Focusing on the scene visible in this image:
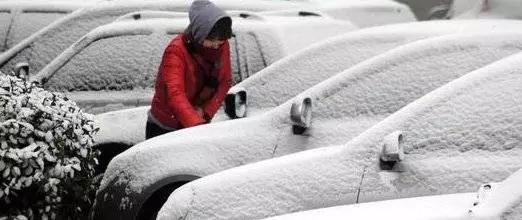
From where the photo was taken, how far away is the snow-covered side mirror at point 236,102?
242 inches

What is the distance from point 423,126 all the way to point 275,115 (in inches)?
48.1

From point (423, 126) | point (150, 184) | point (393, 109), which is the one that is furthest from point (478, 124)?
point (150, 184)

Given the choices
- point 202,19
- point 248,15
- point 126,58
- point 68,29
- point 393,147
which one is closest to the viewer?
point 393,147

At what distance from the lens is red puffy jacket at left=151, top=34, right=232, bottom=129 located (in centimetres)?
570

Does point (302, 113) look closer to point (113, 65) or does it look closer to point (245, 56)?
point (245, 56)

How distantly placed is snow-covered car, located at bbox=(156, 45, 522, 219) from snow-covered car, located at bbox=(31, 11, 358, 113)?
104 inches

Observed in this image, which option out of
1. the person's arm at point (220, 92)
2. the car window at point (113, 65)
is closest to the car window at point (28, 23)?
the car window at point (113, 65)

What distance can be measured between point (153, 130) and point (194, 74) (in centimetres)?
49

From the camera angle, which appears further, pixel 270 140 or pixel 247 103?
pixel 247 103

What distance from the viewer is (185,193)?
14.6ft

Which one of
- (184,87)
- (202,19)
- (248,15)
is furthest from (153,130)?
(248,15)

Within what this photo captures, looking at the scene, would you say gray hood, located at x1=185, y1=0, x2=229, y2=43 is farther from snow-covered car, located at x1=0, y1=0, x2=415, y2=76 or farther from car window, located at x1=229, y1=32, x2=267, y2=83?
snow-covered car, located at x1=0, y1=0, x2=415, y2=76

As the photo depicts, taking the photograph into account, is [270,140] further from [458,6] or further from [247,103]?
[458,6]

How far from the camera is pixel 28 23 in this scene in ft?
30.0
